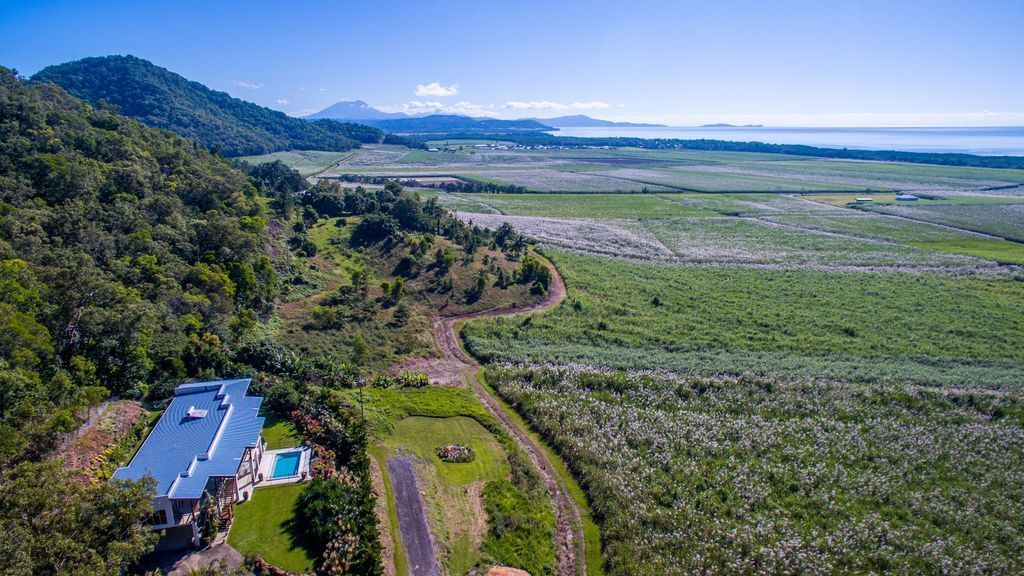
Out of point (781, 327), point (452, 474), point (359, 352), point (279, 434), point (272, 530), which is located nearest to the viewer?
point (272, 530)

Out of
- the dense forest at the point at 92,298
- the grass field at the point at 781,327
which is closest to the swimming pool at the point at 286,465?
the dense forest at the point at 92,298

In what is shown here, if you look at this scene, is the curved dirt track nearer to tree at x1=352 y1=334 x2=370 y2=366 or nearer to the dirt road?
the dirt road

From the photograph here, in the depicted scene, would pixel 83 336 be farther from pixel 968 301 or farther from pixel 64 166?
pixel 968 301

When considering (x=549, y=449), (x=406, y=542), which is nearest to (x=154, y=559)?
(x=406, y=542)

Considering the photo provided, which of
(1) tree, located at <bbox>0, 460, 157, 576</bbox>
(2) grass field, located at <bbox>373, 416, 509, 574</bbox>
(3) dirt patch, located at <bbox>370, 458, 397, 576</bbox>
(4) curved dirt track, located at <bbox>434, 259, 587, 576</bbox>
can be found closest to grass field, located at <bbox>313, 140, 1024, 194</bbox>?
(4) curved dirt track, located at <bbox>434, 259, 587, 576</bbox>

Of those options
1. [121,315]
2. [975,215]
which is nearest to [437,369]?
[121,315]

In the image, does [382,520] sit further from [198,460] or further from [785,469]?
[785,469]
